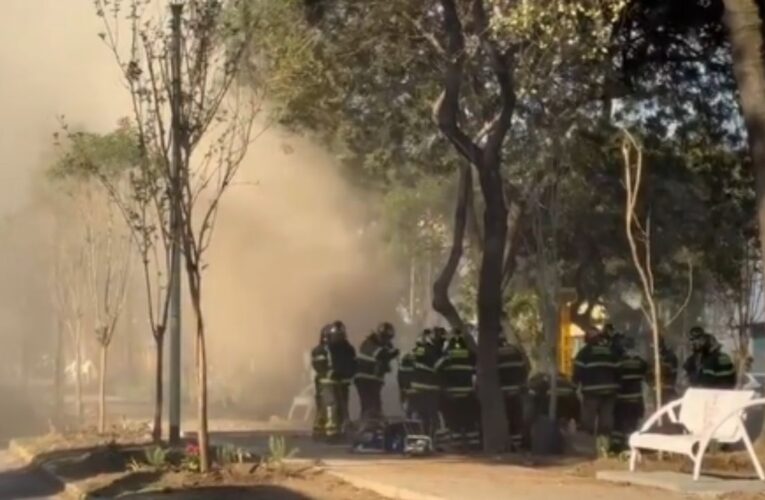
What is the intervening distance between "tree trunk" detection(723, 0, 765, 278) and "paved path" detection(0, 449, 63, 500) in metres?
9.10

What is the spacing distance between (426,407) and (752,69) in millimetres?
8961

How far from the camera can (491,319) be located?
22.7 meters

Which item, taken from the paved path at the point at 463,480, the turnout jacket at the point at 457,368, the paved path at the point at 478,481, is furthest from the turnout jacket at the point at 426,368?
the paved path at the point at 478,481

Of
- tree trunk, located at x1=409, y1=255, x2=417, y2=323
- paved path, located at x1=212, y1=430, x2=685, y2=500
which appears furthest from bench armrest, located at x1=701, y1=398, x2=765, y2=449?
tree trunk, located at x1=409, y1=255, x2=417, y2=323

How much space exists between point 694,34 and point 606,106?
5.08 m

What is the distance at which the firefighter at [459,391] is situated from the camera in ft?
79.2

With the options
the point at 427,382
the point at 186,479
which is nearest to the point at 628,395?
the point at 427,382

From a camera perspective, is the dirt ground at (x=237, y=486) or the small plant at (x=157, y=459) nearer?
the dirt ground at (x=237, y=486)

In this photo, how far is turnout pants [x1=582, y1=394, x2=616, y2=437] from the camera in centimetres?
2439

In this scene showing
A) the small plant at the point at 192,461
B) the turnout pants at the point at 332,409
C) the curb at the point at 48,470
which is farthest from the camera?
the turnout pants at the point at 332,409

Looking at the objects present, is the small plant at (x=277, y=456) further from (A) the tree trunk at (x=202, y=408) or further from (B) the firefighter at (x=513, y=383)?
(B) the firefighter at (x=513, y=383)

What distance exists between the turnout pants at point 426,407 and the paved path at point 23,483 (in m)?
5.40

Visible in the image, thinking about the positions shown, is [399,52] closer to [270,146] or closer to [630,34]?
[630,34]

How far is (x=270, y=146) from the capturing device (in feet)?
139
